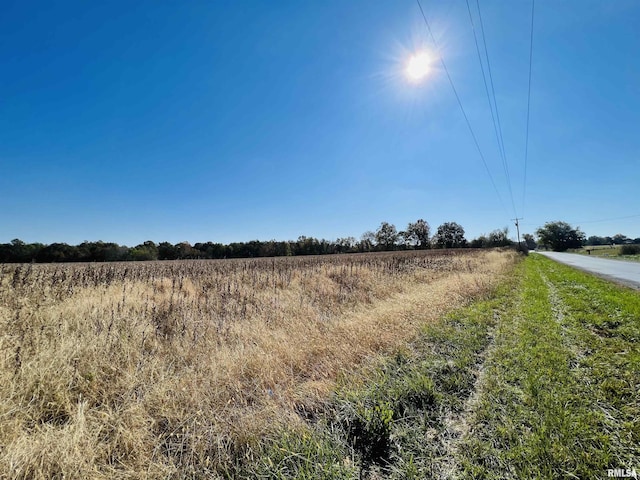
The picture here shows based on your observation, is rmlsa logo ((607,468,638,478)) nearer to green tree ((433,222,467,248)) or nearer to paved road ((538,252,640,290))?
paved road ((538,252,640,290))

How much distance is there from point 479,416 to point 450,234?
11722cm

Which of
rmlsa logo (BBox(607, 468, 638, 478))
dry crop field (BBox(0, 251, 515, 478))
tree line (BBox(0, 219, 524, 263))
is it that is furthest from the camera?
tree line (BBox(0, 219, 524, 263))

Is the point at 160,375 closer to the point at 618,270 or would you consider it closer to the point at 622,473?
the point at 622,473

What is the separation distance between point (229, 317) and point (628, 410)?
719cm

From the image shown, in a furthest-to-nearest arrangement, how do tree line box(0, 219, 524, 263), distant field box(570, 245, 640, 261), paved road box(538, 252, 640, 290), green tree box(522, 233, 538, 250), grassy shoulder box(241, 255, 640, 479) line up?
green tree box(522, 233, 538, 250), tree line box(0, 219, 524, 263), distant field box(570, 245, 640, 261), paved road box(538, 252, 640, 290), grassy shoulder box(241, 255, 640, 479)

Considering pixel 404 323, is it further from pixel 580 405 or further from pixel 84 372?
pixel 84 372

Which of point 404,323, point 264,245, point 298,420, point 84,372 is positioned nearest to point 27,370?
point 84,372

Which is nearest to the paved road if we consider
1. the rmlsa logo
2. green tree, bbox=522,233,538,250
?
the rmlsa logo

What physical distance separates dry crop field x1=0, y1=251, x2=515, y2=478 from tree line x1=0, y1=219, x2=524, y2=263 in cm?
2651

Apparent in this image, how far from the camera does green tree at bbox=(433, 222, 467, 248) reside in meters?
102

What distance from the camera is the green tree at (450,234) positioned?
4013 inches

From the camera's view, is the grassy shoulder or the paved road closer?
the grassy shoulder

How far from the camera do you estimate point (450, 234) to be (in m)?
108

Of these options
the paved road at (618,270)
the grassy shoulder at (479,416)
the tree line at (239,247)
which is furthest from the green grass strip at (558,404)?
the tree line at (239,247)
